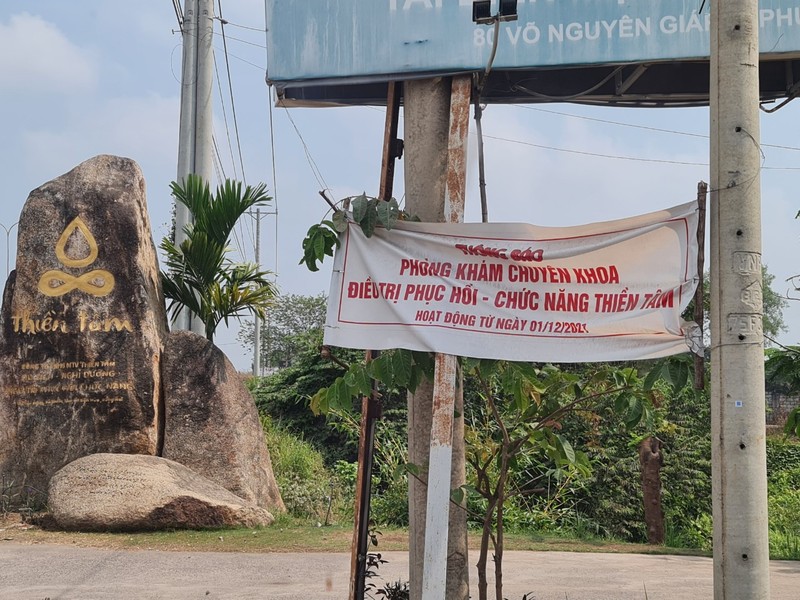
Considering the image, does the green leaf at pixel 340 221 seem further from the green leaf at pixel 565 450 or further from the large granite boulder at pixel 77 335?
the large granite boulder at pixel 77 335

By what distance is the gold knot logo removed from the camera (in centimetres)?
1184

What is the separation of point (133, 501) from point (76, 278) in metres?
3.05

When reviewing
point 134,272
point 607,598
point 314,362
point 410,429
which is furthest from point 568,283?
point 314,362

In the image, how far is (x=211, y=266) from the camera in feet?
41.4

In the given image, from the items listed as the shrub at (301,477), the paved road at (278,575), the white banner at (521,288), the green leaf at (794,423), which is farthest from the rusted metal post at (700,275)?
the shrub at (301,477)

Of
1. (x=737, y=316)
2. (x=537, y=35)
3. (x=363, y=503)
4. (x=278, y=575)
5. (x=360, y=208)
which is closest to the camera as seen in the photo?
(x=737, y=316)

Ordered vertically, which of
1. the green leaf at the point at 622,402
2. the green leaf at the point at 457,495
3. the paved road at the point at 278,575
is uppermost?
the green leaf at the point at 622,402

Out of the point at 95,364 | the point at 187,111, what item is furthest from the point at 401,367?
the point at 187,111

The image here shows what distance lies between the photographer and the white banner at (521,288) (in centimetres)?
471

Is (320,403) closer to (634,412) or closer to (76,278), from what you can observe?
(634,412)

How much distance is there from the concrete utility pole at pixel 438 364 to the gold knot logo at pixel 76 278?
281 inches

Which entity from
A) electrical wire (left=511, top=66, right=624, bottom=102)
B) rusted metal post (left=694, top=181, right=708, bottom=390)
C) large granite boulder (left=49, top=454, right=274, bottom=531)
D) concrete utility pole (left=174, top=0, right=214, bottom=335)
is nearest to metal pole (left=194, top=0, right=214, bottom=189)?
concrete utility pole (left=174, top=0, right=214, bottom=335)

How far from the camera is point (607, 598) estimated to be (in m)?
7.07

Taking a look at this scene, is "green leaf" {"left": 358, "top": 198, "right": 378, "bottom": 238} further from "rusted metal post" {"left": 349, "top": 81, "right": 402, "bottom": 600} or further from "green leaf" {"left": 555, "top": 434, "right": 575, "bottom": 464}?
"green leaf" {"left": 555, "top": 434, "right": 575, "bottom": 464}
